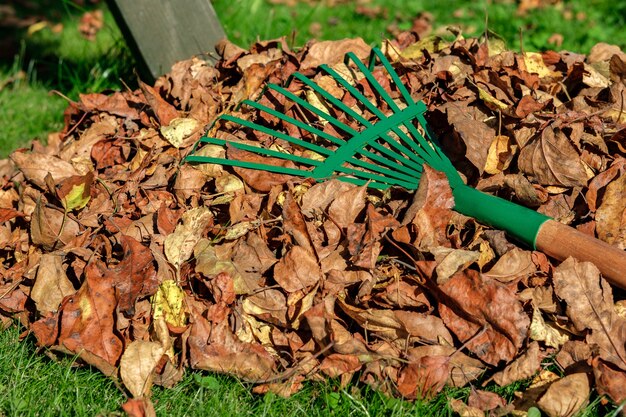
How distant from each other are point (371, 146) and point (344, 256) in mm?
493

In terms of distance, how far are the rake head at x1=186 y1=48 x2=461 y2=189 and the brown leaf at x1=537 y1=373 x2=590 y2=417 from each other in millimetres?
771

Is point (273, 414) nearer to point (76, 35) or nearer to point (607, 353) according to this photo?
point (607, 353)

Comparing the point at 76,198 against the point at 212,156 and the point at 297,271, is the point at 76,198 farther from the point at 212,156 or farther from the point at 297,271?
the point at 297,271

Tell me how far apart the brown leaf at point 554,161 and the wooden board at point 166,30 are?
165 centimetres

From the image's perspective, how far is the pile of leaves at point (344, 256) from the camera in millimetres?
1958

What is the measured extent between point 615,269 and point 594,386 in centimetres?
32

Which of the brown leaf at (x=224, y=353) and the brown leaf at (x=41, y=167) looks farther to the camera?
the brown leaf at (x=41, y=167)

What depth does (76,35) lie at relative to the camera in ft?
17.2

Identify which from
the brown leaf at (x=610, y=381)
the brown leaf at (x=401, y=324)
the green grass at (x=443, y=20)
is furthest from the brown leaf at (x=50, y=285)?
the green grass at (x=443, y=20)

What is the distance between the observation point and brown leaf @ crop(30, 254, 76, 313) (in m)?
2.22

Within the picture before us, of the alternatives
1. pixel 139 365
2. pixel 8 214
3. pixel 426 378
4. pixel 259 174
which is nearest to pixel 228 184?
pixel 259 174

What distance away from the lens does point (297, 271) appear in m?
2.12

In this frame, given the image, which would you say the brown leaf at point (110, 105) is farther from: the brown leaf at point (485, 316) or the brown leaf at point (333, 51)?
the brown leaf at point (485, 316)

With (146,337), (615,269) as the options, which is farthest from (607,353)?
(146,337)
